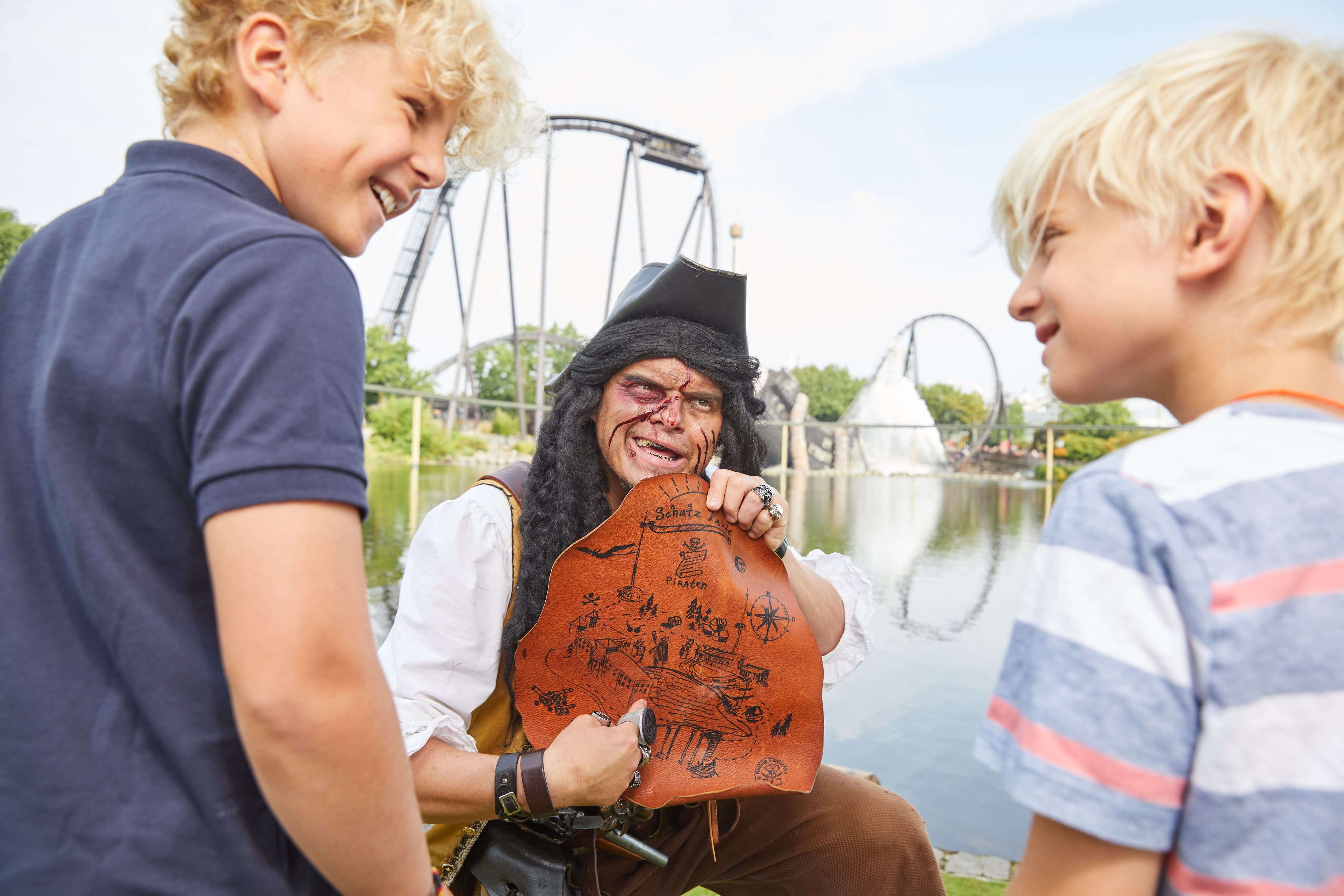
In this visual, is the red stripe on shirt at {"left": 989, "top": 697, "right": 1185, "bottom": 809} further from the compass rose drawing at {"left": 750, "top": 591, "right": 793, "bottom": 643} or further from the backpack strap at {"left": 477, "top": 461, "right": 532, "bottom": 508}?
the backpack strap at {"left": 477, "top": 461, "right": 532, "bottom": 508}

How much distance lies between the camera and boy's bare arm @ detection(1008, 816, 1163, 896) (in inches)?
27.3

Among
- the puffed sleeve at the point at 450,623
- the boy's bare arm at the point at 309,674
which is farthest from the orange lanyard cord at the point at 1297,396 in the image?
the puffed sleeve at the point at 450,623

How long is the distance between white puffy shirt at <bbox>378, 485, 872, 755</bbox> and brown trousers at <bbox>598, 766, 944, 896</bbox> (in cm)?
52

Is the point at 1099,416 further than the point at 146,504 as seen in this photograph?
Yes

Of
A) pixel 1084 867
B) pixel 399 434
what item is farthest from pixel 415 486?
A: pixel 1084 867

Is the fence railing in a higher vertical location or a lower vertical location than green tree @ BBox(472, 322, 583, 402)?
lower

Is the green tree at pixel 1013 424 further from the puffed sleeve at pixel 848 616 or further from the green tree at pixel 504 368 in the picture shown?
the puffed sleeve at pixel 848 616

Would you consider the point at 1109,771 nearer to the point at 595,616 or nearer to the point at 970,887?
the point at 595,616

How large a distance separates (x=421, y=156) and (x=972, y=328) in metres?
49.4

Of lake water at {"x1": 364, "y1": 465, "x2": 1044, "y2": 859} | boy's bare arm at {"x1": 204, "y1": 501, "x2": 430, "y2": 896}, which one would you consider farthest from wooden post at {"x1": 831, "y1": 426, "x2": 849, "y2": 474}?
boy's bare arm at {"x1": 204, "y1": 501, "x2": 430, "y2": 896}

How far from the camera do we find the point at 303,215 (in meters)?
0.92

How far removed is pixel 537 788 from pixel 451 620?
40 centimetres

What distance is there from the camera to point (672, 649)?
1710mm

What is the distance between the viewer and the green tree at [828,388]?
6162cm
